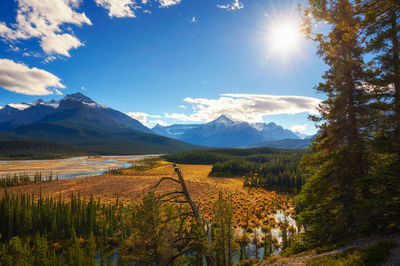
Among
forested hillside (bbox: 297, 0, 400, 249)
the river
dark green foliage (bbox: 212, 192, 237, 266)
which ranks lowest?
the river

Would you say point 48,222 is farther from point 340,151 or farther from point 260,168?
point 260,168

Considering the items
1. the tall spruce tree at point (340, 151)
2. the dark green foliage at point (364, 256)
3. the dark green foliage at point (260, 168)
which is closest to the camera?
the dark green foliage at point (364, 256)

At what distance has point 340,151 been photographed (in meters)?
11.4

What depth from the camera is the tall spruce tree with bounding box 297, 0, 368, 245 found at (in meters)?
10.4

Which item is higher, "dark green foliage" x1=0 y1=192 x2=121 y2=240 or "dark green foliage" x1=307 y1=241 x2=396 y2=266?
"dark green foliage" x1=307 y1=241 x2=396 y2=266

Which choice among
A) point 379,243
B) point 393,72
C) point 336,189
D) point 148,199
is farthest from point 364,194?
point 148,199

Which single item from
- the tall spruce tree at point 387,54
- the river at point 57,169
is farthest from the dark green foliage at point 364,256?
the river at point 57,169

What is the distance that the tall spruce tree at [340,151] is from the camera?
10391mm

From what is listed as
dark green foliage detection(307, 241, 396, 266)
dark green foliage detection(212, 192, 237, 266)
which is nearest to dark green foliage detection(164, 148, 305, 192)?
dark green foliage detection(212, 192, 237, 266)

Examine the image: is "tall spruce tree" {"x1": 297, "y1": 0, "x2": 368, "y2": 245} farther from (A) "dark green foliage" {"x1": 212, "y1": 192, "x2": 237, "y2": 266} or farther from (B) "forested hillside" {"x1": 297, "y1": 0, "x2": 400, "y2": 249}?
(A) "dark green foliage" {"x1": 212, "y1": 192, "x2": 237, "y2": 266}

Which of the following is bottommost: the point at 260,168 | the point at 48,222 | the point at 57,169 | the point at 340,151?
the point at 57,169

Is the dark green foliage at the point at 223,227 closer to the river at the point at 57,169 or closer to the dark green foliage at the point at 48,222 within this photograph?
the dark green foliage at the point at 48,222

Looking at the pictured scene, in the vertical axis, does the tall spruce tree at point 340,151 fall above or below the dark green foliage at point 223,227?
above

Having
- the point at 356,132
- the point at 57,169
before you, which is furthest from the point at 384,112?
the point at 57,169
